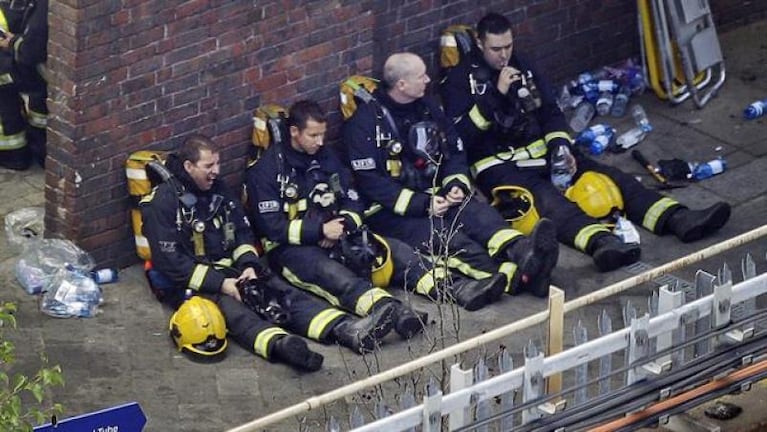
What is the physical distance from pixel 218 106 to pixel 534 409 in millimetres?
4286

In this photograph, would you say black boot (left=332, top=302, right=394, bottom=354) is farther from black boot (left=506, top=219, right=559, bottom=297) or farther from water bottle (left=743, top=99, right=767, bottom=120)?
water bottle (left=743, top=99, right=767, bottom=120)

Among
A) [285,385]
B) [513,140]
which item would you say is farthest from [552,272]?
[285,385]

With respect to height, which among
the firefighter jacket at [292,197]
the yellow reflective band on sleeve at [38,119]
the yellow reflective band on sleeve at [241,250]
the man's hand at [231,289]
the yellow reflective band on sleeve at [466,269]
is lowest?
the yellow reflective band on sleeve at [466,269]

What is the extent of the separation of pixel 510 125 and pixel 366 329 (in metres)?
2.15

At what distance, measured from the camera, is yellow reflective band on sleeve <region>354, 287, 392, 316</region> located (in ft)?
39.6

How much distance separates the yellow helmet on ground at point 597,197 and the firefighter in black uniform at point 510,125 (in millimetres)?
56

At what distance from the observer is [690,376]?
9.26 m

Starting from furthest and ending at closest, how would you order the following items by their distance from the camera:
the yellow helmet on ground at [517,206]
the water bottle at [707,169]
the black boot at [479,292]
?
the water bottle at [707,169], the yellow helmet on ground at [517,206], the black boot at [479,292]

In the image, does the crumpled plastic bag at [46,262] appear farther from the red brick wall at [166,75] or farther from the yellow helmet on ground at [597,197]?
the yellow helmet on ground at [597,197]

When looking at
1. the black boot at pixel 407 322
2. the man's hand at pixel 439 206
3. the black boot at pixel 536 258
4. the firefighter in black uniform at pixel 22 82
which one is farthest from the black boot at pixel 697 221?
the firefighter in black uniform at pixel 22 82

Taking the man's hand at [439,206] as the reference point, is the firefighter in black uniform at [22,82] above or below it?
above

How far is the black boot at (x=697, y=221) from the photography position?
1294 centimetres

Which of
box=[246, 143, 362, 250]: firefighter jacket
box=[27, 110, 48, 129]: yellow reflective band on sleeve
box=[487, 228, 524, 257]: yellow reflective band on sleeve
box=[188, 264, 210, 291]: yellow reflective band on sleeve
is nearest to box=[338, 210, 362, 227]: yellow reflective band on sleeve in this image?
box=[246, 143, 362, 250]: firefighter jacket

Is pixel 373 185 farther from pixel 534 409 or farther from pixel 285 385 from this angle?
pixel 534 409
